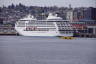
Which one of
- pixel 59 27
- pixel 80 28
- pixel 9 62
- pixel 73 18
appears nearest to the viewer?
pixel 9 62

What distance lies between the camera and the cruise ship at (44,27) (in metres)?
28.8

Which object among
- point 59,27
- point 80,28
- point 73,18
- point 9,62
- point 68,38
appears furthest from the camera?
point 73,18

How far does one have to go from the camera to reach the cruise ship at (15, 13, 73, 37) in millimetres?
28812

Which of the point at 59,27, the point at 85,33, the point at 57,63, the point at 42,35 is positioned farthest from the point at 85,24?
the point at 57,63

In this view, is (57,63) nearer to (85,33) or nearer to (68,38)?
(68,38)

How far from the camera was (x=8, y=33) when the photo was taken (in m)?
32.8

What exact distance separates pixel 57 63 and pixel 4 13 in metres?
25.0

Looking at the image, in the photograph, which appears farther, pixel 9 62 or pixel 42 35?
pixel 42 35

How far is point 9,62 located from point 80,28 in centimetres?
2098

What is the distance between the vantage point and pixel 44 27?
29406mm

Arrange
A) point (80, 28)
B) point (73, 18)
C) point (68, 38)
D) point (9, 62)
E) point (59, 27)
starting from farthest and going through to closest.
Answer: point (73, 18)
point (80, 28)
point (59, 27)
point (68, 38)
point (9, 62)

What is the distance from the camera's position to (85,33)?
32.7m

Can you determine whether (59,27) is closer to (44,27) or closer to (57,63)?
(44,27)

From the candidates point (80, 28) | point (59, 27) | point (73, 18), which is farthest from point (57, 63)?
point (73, 18)
